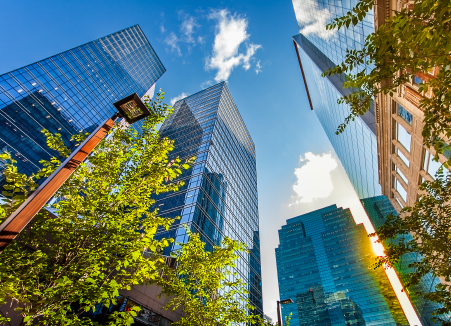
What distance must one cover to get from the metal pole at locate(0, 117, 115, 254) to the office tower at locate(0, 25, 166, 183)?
6594 centimetres

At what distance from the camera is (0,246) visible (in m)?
3.00

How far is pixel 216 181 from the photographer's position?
49719 mm

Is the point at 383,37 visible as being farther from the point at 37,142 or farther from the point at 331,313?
the point at 331,313

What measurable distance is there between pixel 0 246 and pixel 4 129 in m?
72.3

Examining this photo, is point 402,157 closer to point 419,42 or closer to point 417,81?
point 417,81

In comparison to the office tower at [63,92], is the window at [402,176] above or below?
below

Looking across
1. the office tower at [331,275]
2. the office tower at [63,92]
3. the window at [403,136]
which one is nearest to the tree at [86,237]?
the window at [403,136]

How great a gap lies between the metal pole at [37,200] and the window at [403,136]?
63.8ft

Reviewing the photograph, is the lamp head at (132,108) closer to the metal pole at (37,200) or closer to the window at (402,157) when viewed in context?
the metal pole at (37,200)

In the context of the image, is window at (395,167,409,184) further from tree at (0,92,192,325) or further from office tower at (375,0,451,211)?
tree at (0,92,192,325)

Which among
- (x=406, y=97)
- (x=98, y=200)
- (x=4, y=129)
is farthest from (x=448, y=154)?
(x=4, y=129)

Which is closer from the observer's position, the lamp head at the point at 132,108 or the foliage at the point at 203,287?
the lamp head at the point at 132,108

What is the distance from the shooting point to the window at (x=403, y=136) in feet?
52.3

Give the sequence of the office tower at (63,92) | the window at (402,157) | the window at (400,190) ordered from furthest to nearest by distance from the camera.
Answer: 1. the office tower at (63,92)
2. the window at (400,190)
3. the window at (402,157)
